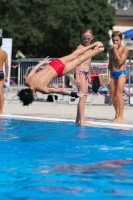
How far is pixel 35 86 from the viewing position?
993 cm

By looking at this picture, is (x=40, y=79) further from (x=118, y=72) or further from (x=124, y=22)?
(x=124, y=22)

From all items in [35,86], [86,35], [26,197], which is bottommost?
[26,197]

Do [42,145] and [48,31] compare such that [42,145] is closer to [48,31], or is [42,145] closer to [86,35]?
[86,35]

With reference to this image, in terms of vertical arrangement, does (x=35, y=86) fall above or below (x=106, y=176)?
above

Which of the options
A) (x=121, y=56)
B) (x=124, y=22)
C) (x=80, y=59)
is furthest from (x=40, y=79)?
(x=124, y=22)

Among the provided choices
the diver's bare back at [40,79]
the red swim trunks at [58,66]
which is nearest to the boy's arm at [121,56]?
the red swim trunks at [58,66]

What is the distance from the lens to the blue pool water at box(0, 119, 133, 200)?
549 cm

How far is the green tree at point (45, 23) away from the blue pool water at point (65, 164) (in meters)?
39.2

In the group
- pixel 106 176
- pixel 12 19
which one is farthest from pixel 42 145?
pixel 12 19

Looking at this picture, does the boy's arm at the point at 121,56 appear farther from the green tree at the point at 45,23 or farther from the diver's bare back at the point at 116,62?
the green tree at the point at 45,23

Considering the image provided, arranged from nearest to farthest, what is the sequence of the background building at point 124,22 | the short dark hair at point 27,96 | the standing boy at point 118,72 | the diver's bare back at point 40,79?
the short dark hair at point 27,96, the diver's bare back at point 40,79, the standing boy at point 118,72, the background building at point 124,22

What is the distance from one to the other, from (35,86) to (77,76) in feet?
4.04

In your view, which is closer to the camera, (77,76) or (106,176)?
(106,176)

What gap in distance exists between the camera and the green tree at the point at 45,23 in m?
48.6
